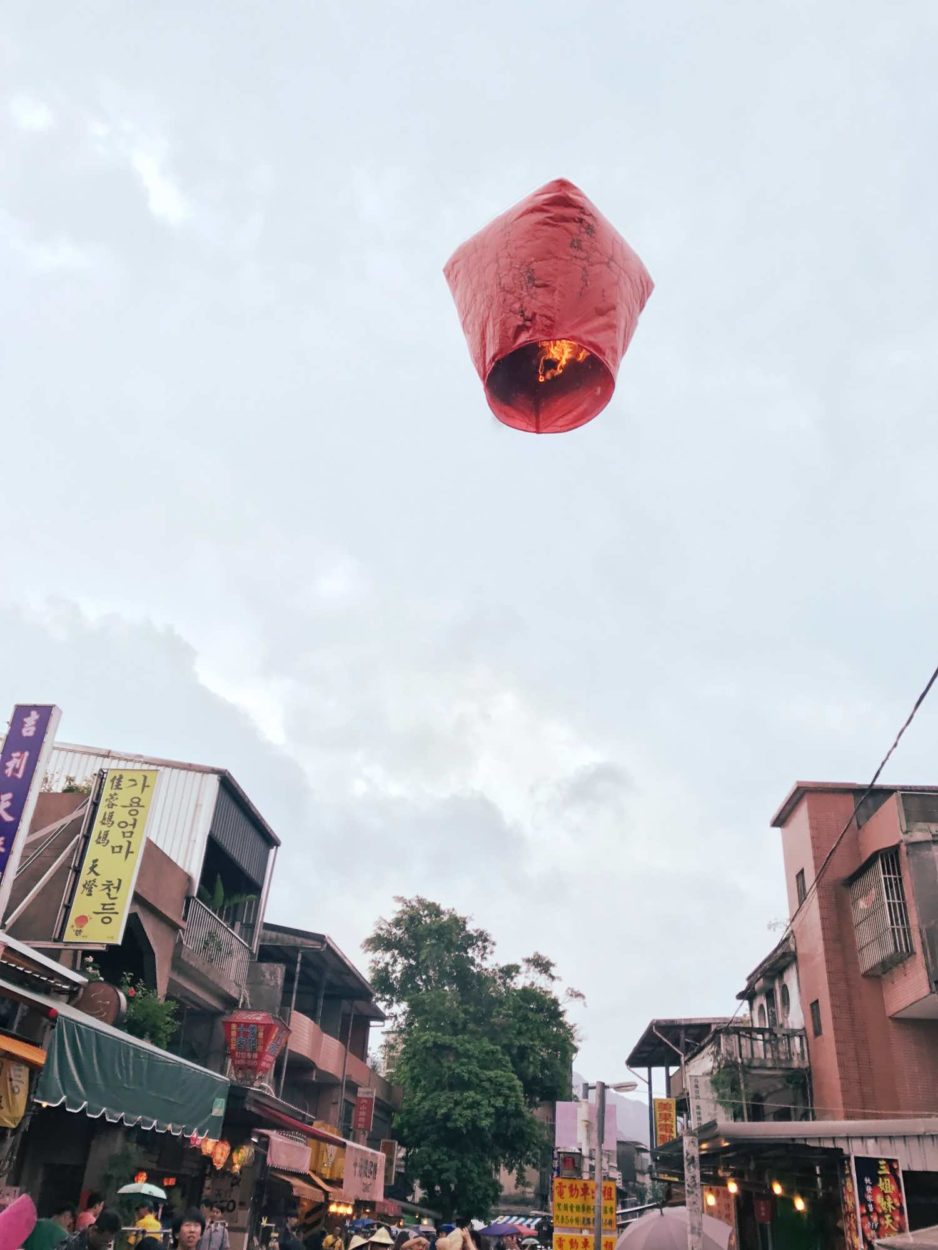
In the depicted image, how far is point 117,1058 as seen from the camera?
966 cm

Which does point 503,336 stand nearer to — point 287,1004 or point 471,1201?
point 287,1004

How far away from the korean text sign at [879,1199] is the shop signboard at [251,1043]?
10.2m

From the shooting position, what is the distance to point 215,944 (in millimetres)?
17672

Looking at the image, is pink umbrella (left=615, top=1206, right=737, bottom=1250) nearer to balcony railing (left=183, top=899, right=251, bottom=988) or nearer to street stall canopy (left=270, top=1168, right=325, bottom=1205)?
balcony railing (left=183, top=899, right=251, bottom=988)

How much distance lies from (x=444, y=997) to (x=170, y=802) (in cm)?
1831

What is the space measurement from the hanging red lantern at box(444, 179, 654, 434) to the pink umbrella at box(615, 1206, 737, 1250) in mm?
13323

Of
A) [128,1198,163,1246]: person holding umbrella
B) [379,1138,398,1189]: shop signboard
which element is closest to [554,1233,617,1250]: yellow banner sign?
[128,1198,163,1246]: person holding umbrella

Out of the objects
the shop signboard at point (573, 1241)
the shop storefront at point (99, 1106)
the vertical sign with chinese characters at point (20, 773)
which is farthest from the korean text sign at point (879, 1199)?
the vertical sign with chinese characters at point (20, 773)

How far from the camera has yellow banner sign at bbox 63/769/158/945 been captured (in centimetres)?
1157

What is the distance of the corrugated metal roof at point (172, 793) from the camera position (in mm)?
17594

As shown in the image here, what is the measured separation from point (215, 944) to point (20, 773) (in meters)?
8.95

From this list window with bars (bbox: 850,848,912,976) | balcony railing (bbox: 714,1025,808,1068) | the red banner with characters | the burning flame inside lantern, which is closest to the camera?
the burning flame inside lantern

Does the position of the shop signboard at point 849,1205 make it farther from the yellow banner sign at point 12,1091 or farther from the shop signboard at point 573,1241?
the yellow banner sign at point 12,1091

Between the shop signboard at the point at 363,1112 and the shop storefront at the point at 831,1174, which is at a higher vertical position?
the shop signboard at the point at 363,1112
